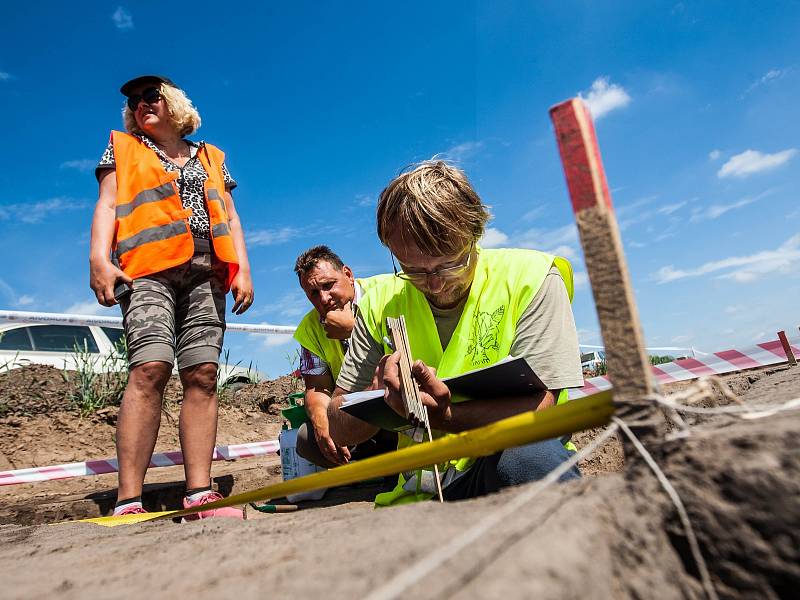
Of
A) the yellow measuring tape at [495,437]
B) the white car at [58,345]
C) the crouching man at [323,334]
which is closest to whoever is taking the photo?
the yellow measuring tape at [495,437]

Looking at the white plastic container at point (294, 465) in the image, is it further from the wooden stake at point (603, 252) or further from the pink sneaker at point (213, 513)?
the wooden stake at point (603, 252)

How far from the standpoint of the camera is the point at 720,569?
0.91 metres

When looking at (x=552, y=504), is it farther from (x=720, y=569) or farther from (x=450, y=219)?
(x=450, y=219)

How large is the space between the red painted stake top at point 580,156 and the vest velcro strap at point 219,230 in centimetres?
224

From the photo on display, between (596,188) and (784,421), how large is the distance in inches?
21.3

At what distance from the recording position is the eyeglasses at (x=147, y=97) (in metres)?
3.00

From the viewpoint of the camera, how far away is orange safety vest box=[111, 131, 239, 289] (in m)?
2.75

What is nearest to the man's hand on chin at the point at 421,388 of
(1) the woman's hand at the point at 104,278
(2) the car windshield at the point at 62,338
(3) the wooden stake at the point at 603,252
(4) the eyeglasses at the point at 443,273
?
(4) the eyeglasses at the point at 443,273

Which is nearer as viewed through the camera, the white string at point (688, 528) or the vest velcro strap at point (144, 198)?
the white string at point (688, 528)

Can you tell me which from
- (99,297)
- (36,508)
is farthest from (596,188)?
(36,508)

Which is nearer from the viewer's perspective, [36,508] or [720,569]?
[720,569]

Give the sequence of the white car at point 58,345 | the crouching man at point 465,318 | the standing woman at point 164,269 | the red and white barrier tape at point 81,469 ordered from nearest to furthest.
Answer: the crouching man at point 465,318
the standing woman at point 164,269
the red and white barrier tape at point 81,469
the white car at point 58,345

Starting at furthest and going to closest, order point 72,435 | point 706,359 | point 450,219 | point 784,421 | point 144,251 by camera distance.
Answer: point 706,359, point 72,435, point 144,251, point 450,219, point 784,421

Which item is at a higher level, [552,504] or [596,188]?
[596,188]
